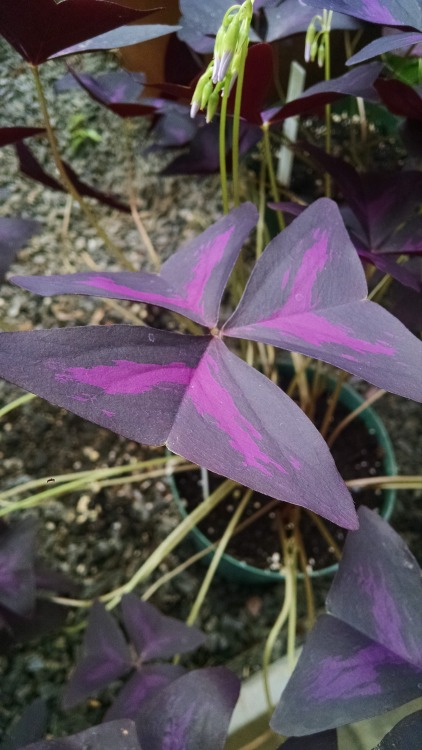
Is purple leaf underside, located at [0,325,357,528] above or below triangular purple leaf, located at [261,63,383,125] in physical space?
below

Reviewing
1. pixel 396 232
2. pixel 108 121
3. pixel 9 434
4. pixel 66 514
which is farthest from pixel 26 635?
pixel 108 121

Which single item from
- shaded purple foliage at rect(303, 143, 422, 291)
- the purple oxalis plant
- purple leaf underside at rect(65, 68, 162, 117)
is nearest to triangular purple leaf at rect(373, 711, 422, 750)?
the purple oxalis plant

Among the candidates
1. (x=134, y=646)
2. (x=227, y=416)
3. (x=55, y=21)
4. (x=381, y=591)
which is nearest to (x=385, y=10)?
(x=55, y=21)

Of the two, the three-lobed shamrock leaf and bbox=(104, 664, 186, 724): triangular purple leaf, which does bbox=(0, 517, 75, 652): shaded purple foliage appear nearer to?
bbox=(104, 664, 186, 724): triangular purple leaf

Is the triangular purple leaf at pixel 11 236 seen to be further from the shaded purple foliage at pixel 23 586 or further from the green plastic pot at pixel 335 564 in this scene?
the green plastic pot at pixel 335 564

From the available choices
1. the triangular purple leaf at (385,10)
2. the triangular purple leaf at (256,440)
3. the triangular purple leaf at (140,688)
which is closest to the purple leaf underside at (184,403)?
the triangular purple leaf at (256,440)

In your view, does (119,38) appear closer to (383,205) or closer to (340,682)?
(383,205)

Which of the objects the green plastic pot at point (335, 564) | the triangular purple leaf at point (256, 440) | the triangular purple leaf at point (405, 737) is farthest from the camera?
the green plastic pot at point (335, 564)
